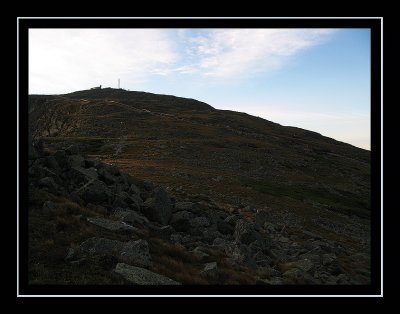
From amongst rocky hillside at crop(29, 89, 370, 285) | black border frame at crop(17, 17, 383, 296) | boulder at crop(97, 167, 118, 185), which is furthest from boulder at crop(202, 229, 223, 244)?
black border frame at crop(17, 17, 383, 296)

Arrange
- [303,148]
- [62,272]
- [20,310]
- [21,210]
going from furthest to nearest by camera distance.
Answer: [303,148] → [62,272] → [21,210] → [20,310]

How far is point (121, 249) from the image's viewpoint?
12961mm

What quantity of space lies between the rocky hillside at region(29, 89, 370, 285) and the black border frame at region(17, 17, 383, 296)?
1.89m

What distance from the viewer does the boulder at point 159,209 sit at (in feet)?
68.4

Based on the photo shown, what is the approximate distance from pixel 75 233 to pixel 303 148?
10315 cm

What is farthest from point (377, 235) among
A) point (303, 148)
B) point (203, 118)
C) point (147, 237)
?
point (203, 118)

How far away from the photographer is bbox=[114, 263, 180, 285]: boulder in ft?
35.2

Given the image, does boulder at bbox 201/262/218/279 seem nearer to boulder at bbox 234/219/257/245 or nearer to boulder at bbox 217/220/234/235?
boulder at bbox 234/219/257/245

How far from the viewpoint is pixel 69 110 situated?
125062 millimetres

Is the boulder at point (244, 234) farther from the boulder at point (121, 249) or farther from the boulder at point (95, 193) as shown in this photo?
the boulder at point (121, 249)

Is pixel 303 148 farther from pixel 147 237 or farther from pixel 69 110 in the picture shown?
pixel 147 237
